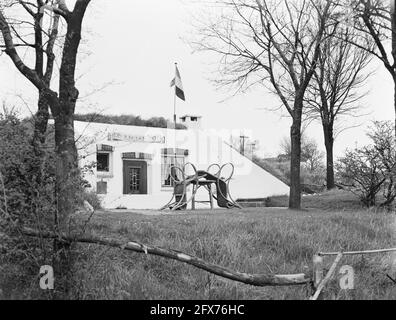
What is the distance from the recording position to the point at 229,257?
5.98 m

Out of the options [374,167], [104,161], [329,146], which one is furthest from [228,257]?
[329,146]

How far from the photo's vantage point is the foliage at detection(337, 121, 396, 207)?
12.7 meters

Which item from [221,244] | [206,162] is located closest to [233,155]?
[206,162]

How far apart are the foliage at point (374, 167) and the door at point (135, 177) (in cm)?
1013

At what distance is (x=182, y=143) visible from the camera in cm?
2356

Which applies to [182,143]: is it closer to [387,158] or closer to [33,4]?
[387,158]

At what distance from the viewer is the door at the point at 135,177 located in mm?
21938

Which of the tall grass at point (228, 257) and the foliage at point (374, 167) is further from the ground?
the foliage at point (374, 167)

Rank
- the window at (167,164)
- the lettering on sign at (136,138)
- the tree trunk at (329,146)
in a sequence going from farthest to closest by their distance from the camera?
the window at (167,164), the tree trunk at (329,146), the lettering on sign at (136,138)

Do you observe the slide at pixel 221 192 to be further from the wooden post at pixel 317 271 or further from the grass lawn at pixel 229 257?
the wooden post at pixel 317 271

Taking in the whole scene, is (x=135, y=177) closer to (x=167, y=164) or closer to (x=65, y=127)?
(x=167, y=164)

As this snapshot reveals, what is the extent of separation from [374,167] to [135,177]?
1150cm

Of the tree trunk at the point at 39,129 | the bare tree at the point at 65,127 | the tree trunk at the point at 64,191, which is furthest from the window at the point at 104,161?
the tree trunk at the point at 64,191

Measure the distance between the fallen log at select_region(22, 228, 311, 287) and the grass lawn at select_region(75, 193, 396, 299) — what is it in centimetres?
31
